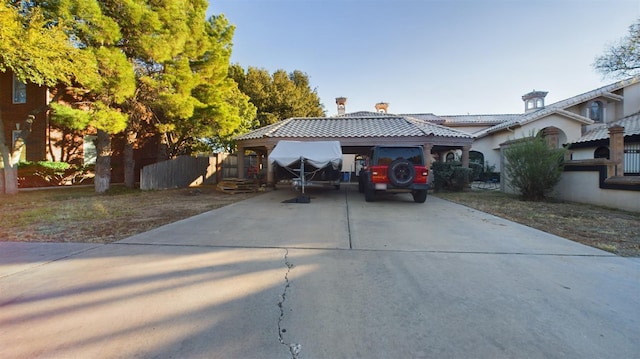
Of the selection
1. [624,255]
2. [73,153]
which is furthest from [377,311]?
[73,153]

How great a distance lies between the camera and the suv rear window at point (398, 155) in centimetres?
1100

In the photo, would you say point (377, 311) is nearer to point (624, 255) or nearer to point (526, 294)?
point (526, 294)

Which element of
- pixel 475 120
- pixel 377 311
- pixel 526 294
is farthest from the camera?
pixel 475 120

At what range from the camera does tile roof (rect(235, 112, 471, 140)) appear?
1525 centimetres

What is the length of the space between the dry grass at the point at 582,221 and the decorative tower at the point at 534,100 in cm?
2750

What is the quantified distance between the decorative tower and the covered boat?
3012cm

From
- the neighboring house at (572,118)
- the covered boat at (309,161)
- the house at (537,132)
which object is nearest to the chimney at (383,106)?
the house at (537,132)

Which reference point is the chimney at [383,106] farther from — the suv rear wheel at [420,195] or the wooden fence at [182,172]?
the suv rear wheel at [420,195]

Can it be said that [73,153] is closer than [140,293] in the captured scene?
No

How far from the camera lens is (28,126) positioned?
1302cm

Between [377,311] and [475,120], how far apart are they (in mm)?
31850

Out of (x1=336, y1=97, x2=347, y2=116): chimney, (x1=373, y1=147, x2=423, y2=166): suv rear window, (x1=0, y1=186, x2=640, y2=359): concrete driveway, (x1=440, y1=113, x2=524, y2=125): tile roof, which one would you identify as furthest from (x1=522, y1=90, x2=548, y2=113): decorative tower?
(x1=0, y1=186, x2=640, y2=359): concrete driveway

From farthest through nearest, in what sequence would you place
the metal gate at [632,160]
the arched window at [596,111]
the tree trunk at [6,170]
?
1. the arched window at [596,111]
2. the metal gate at [632,160]
3. the tree trunk at [6,170]

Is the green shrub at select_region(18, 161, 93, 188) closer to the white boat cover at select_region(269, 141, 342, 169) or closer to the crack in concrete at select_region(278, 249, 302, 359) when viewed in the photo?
the white boat cover at select_region(269, 141, 342, 169)
